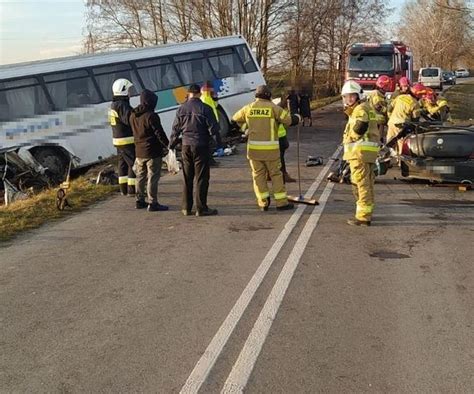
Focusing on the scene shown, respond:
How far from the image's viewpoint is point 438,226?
6.97m

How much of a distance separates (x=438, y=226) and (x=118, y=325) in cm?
434

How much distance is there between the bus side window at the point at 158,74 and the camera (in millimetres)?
14203

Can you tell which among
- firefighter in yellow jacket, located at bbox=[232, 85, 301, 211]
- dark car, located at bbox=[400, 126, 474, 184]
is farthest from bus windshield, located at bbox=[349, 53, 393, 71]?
firefighter in yellow jacket, located at bbox=[232, 85, 301, 211]

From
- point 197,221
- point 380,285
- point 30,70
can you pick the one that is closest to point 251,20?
point 30,70

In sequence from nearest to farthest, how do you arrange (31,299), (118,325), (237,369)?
1. (237,369)
2. (118,325)
3. (31,299)

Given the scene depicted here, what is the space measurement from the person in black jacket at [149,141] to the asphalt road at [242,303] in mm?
401

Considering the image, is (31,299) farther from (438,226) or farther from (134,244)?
(438,226)

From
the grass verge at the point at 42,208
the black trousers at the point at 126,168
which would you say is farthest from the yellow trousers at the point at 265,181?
the grass verge at the point at 42,208

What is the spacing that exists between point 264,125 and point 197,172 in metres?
1.11

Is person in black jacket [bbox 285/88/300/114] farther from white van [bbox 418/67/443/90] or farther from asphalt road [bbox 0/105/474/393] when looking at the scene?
white van [bbox 418/67/443/90]

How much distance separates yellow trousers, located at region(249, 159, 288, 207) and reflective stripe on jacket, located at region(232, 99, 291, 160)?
0.10 metres

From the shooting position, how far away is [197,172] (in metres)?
7.75

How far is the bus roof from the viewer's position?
1162cm

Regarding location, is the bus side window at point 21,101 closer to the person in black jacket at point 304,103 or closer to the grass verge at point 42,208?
the grass verge at point 42,208
